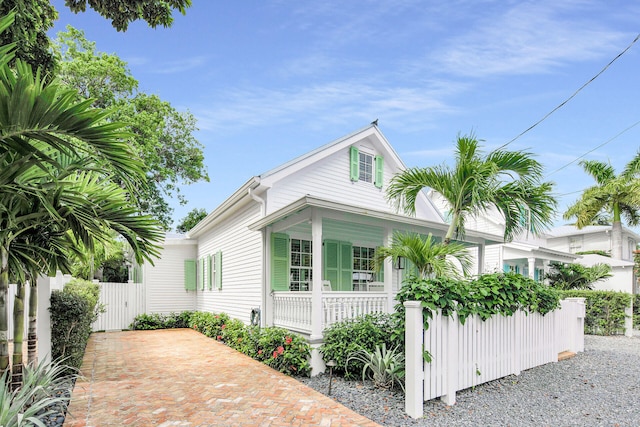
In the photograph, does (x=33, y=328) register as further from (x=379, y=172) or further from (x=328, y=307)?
(x=379, y=172)

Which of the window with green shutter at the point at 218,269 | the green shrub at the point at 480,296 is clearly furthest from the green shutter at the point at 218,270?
the green shrub at the point at 480,296

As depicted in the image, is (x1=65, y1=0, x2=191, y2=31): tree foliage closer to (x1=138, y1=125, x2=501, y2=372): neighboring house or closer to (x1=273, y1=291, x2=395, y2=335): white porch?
(x1=138, y1=125, x2=501, y2=372): neighboring house

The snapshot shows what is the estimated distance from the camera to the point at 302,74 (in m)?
12.4

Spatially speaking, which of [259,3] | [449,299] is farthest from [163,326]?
[449,299]

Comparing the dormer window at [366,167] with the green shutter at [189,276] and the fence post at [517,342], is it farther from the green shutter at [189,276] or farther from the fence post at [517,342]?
the green shutter at [189,276]

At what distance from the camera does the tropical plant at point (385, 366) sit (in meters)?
6.00

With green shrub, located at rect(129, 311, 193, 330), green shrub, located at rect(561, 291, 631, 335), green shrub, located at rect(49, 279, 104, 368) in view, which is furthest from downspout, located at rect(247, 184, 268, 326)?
green shrub, located at rect(561, 291, 631, 335)

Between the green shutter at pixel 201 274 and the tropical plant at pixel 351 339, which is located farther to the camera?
the green shutter at pixel 201 274

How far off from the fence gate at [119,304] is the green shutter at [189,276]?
5.10ft

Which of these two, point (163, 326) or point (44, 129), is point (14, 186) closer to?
point (44, 129)

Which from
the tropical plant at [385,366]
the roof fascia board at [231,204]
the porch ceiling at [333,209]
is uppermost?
the roof fascia board at [231,204]

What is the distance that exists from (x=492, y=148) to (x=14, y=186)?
23.2 ft

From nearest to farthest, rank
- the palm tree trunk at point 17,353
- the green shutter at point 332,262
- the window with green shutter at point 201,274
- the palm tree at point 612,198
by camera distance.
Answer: the palm tree trunk at point 17,353, the green shutter at point 332,262, the window with green shutter at point 201,274, the palm tree at point 612,198

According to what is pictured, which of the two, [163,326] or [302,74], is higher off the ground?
[302,74]
